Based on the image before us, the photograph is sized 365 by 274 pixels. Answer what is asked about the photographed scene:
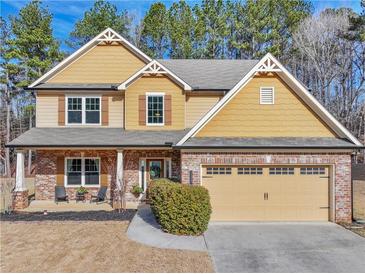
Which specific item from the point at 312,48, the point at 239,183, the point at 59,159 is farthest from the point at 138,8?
the point at 239,183

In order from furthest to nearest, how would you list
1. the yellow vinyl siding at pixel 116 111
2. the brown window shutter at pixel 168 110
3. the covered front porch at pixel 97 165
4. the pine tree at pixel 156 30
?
the pine tree at pixel 156 30, the yellow vinyl siding at pixel 116 111, the brown window shutter at pixel 168 110, the covered front porch at pixel 97 165

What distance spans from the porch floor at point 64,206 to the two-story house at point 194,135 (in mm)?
721

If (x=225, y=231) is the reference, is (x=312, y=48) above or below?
above

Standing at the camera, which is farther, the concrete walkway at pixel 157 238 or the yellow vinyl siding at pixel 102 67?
the yellow vinyl siding at pixel 102 67

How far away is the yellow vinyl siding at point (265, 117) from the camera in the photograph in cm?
1316

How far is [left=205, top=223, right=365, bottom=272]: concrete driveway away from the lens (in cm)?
812

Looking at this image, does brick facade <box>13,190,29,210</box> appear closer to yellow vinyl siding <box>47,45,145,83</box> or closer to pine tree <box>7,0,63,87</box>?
yellow vinyl siding <box>47,45,145,83</box>

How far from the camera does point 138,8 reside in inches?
1464

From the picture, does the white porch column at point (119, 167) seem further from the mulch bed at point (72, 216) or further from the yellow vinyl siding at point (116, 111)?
the yellow vinyl siding at point (116, 111)

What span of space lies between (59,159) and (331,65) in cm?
2836

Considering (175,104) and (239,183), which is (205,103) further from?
(239,183)

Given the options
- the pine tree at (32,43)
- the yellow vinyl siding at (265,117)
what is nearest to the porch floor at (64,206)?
the yellow vinyl siding at (265,117)

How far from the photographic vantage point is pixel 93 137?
16.3 m

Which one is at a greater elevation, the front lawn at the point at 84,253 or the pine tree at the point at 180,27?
the pine tree at the point at 180,27
